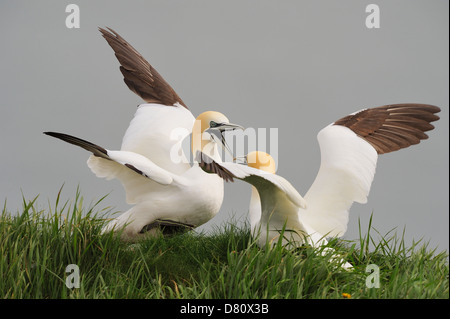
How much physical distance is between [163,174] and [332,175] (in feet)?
4.40

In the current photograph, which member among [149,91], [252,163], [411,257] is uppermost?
[149,91]

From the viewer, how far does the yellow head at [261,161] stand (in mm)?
4422

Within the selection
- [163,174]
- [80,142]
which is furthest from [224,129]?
[80,142]

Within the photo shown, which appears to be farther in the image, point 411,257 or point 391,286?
point 411,257

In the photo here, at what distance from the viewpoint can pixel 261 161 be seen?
4.42 meters

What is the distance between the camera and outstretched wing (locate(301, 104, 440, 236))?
434cm

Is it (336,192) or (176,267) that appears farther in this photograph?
(336,192)

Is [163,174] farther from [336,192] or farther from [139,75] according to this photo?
[139,75]

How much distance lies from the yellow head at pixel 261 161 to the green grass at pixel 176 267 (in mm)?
659
